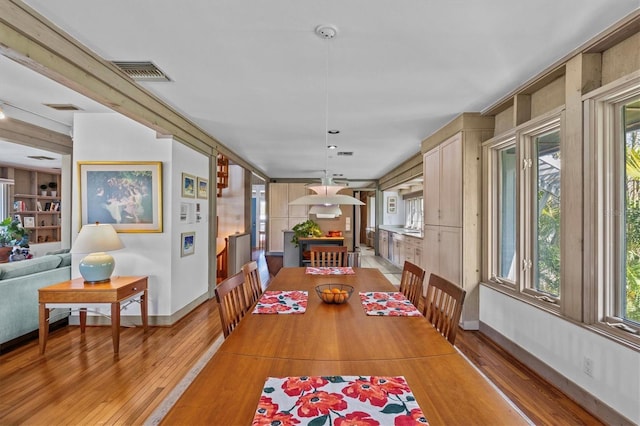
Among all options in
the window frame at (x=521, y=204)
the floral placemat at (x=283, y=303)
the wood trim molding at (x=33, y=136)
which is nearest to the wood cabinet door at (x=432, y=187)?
the window frame at (x=521, y=204)

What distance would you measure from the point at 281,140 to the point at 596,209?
3.83m

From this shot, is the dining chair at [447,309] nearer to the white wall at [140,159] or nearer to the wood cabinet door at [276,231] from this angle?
the white wall at [140,159]

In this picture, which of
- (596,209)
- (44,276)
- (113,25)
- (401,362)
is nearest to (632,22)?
(596,209)

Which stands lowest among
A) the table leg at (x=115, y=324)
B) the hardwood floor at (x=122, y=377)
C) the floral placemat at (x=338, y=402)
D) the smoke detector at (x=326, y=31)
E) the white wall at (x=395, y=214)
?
the hardwood floor at (x=122, y=377)

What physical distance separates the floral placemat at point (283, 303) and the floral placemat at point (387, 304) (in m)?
0.43

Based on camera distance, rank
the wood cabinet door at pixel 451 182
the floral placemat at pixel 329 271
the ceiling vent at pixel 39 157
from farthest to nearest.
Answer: the ceiling vent at pixel 39 157, the wood cabinet door at pixel 451 182, the floral placemat at pixel 329 271

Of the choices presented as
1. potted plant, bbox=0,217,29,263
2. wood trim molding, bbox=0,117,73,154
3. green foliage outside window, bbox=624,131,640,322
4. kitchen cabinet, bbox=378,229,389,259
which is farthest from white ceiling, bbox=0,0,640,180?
kitchen cabinet, bbox=378,229,389,259

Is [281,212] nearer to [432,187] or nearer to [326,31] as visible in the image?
[432,187]

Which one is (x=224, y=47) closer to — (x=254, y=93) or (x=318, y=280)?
(x=254, y=93)

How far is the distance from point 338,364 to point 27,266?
378cm

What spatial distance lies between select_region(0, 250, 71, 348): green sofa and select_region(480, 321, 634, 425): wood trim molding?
4.81 m

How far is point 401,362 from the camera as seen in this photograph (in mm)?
1325

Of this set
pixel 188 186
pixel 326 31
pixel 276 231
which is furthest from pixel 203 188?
pixel 276 231

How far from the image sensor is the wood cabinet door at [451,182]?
3.74m
